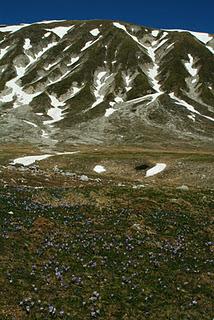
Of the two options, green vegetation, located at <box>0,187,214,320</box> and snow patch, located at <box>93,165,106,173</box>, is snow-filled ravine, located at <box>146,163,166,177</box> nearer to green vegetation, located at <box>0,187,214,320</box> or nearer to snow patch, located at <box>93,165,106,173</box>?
snow patch, located at <box>93,165,106,173</box>

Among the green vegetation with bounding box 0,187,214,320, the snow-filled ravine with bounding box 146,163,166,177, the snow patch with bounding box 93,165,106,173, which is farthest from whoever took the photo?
the snow patch with bounding box 93,165,106,173

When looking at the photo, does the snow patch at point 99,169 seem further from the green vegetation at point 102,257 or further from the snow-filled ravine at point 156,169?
the green vegetation at point 102,257

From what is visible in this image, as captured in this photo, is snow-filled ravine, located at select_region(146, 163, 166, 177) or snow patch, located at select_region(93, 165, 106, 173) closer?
snow-filled ravine, located at select_region(146, 163, 166, 177)

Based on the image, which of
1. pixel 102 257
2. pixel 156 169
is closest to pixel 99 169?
pixel 156 169

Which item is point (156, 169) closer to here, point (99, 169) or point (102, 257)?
point (99, 169)

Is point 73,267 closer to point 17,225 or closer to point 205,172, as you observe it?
point 17,225

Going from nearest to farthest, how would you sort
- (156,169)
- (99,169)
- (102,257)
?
(102,257)
(156,169)
(99,169)

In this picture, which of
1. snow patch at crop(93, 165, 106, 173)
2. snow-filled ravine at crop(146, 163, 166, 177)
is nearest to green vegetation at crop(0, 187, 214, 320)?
snow-filled ravine at crop(146, 163, 166, 177)

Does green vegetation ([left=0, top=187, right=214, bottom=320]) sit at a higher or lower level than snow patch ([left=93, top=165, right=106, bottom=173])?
higher
